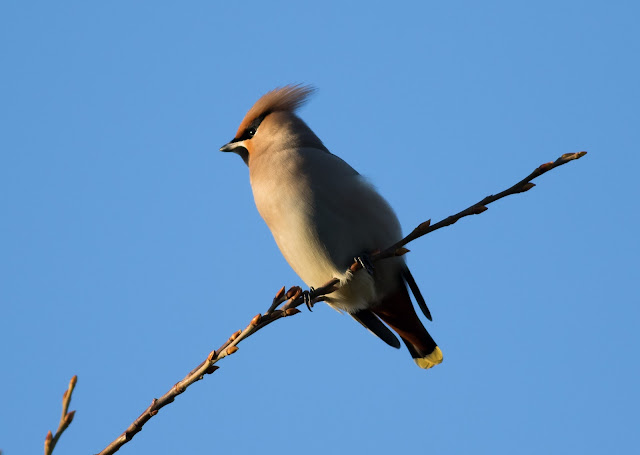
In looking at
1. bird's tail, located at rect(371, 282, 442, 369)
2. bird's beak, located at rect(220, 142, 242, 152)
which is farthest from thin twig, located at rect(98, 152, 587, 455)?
bird's beak, located at rect(220, 142, 242, 152)

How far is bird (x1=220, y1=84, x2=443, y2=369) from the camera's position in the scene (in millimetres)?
3691

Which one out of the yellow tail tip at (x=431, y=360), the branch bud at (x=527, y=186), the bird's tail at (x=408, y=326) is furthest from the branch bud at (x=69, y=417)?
the yellow tail tip at (x=431, y=360)

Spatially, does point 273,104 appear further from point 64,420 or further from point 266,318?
point 64,420

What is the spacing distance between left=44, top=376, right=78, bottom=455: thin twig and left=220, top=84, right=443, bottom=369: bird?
201 cm

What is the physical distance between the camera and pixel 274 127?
14.7 feet

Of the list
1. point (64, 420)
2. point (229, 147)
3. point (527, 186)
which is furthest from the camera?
point (229, 147)

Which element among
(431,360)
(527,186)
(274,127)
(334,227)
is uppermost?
(274,127)

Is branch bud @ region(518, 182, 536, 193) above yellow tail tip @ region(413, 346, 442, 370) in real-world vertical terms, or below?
above

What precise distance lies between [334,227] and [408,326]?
37.4 inches

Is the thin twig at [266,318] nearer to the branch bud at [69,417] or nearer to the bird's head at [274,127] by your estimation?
the branch bud at [69,417]

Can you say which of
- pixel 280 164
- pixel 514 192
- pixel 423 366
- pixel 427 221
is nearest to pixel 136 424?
pixel 427 221

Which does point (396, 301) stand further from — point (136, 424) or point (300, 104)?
point (136, 424)

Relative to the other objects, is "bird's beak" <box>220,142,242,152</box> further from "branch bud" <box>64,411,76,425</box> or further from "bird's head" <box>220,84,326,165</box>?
"branch bud" <box>64,411,76,425</box>

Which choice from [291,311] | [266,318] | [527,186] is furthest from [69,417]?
[527,186]
